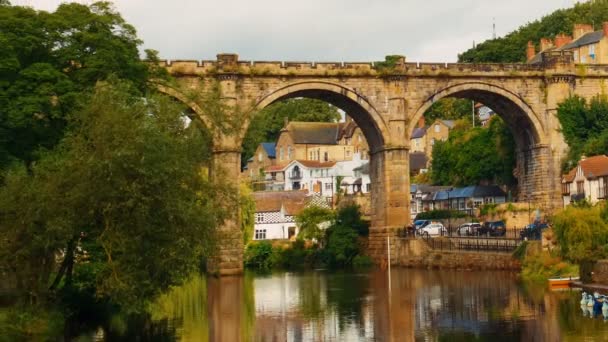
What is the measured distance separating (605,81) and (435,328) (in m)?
43.5

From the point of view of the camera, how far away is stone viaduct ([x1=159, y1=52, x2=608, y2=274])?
6312 cm

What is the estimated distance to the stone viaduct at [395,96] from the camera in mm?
63125

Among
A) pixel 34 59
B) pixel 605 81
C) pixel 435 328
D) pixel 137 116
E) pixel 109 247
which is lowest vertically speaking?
pixel 435 328

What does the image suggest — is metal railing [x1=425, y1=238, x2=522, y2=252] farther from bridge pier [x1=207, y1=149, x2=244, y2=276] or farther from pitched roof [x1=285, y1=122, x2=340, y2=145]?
pitched roof [x1=285, y1=122, x2=340, y2=145]

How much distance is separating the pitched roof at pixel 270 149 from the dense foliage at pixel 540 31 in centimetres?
2875

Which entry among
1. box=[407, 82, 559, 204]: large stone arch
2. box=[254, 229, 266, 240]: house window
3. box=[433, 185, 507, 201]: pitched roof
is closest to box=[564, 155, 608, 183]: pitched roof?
box=[407, 82, 559, 204]: large stone arch

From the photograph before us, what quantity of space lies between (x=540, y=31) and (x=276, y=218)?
48.3m

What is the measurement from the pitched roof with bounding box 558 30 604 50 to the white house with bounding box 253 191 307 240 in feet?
98.2

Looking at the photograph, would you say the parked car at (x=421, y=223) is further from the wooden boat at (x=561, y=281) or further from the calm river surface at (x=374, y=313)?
the wooden boat at (x=561, y=281)

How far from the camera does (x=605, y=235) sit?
4300cm

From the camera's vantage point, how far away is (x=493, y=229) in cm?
6297

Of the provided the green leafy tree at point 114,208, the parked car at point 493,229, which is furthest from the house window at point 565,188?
the green leafy tree at point 114,208

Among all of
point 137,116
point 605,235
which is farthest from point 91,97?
point 605,235

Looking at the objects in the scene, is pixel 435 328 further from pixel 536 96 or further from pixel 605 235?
pixel 536 96
